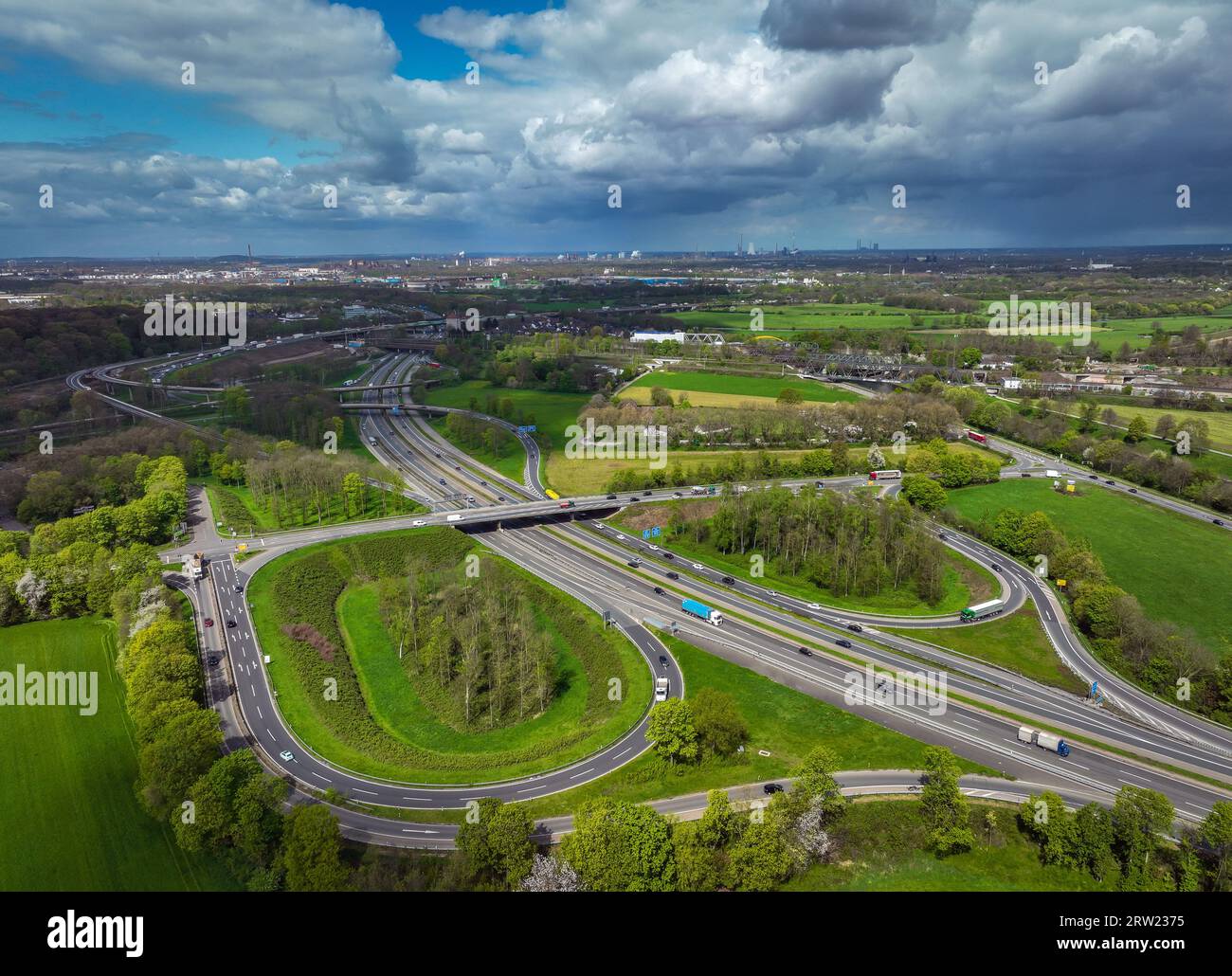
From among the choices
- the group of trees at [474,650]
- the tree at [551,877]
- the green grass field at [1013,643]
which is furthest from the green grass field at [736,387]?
the tree at [551,877]

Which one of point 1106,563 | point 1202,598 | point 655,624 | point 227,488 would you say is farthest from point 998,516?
point 227,488

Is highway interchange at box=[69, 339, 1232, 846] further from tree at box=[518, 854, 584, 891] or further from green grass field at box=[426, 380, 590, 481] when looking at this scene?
green grass field at box=[426, 380, 590, 481]

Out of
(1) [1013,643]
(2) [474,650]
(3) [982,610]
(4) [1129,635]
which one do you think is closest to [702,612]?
(2) [474,650]

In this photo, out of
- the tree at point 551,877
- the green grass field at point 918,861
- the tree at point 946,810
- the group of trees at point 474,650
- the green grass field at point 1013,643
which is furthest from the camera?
the green grass field at point 1013,643

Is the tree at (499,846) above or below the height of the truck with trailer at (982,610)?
below

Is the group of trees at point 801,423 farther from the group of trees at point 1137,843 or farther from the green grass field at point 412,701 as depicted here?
the group of trees at point 1137,843

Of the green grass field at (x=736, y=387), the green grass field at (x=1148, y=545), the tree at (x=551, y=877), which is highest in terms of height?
the green grass field at (x=736, y=387)

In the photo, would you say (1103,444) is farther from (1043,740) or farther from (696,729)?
(696,729)
